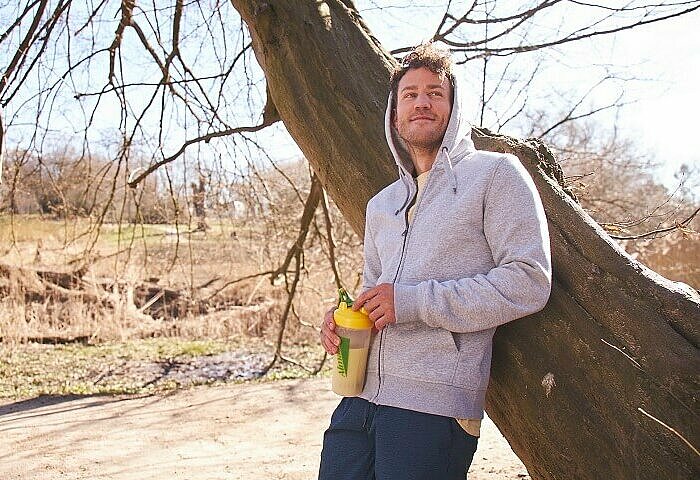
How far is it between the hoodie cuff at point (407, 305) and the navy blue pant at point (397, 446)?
0.24 meters

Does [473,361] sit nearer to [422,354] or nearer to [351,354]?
[422,354]

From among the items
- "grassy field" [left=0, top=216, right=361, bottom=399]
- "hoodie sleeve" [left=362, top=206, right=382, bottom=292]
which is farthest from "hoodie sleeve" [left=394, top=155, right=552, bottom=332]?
"grassy field" [left=0, top=216, right=361, bottom=399]

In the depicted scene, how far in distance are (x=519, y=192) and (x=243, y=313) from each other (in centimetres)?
760

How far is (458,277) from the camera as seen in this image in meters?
1.94

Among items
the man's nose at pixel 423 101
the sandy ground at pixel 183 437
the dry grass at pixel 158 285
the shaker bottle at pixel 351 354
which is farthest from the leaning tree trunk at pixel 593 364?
the dry grass at pixel 158 285

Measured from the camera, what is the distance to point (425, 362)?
1.91 m

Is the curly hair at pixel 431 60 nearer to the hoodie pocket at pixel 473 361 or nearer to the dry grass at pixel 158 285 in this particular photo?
the hoodie pocket at pixel 473 361

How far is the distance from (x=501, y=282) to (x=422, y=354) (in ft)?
0.93

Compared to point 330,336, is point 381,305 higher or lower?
higher

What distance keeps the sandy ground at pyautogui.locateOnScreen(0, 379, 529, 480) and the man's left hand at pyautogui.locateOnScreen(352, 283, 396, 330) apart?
226 cm

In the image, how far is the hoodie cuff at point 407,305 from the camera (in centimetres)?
187

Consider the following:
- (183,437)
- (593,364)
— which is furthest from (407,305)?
(183,437)

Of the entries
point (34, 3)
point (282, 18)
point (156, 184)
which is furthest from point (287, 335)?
point (282, 18)

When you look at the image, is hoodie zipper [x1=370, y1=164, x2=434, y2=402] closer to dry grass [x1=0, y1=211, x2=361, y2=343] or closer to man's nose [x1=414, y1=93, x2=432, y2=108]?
man's nose [x1=414, y1=93, x2=432, y2=108]
